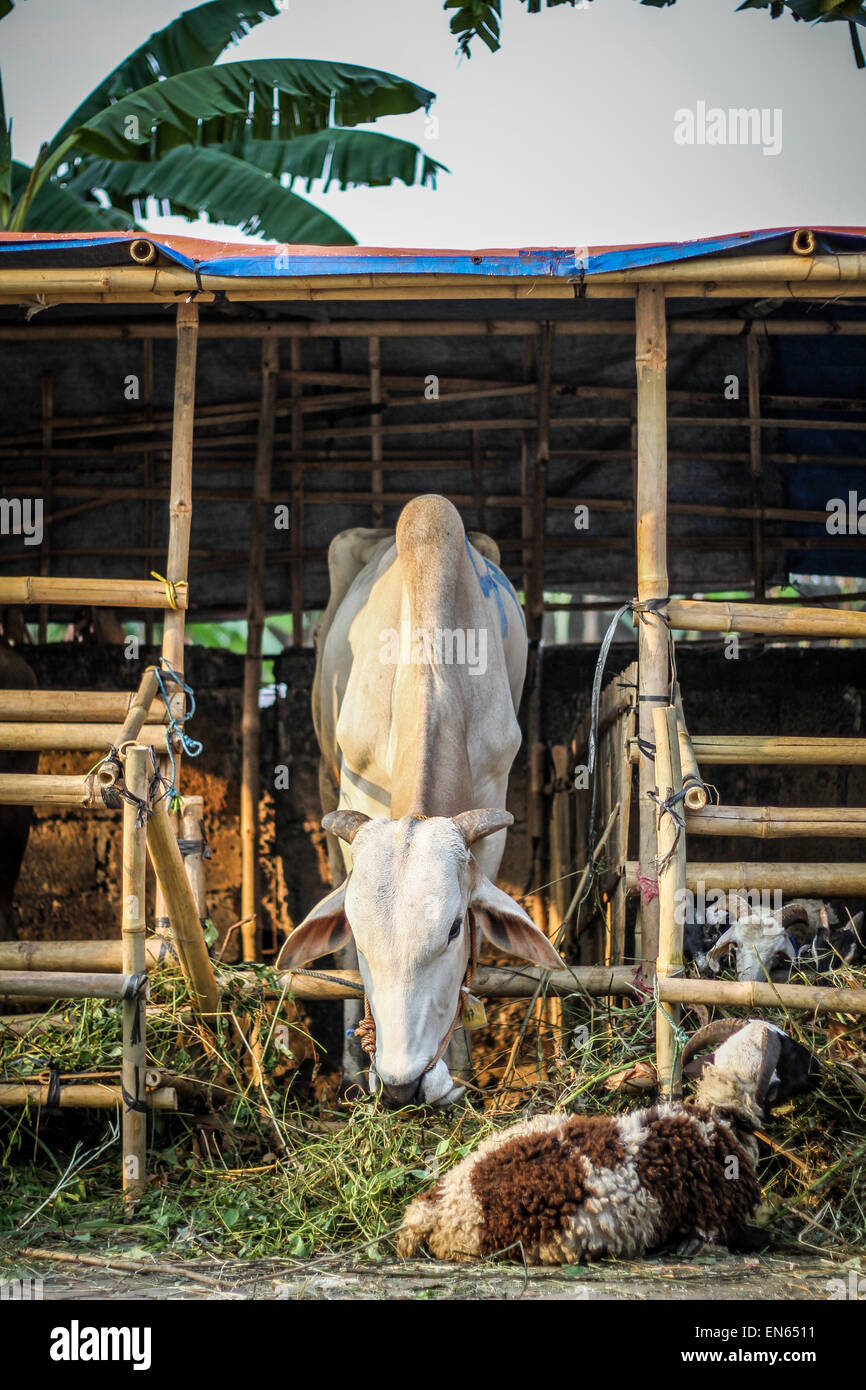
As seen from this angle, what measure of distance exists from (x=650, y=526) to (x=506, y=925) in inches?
60.5

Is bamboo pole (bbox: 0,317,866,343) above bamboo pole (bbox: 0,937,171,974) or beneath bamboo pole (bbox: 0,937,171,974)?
above

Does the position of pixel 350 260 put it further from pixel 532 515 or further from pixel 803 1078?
pixel 532 515

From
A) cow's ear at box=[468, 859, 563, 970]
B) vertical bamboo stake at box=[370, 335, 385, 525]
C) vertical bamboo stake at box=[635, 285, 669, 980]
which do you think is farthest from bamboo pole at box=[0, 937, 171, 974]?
vertical bamboo stake at box=[370, 335, 385, 525]

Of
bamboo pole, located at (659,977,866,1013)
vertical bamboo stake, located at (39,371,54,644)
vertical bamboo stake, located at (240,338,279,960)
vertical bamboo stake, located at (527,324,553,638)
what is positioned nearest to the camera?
bamboo pole, located at (659,977,866,1013)

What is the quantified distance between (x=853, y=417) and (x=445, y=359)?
8.30 ft

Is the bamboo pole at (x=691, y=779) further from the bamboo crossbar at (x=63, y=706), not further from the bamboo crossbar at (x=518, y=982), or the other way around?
the bamboo crossbar at (x=63, y=706)

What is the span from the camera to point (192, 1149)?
173 inches

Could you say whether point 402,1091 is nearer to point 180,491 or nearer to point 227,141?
point 180,491

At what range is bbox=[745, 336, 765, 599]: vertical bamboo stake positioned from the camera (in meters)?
7.63

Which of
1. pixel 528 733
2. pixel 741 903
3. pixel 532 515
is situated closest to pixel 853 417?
pixel 532 515

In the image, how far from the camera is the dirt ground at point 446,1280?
3.21 m

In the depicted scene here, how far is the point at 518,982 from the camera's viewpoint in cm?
466

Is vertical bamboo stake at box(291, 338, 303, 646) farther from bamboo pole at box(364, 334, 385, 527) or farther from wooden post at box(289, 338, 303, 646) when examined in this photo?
bamboo pole at box(364, 334, 385, 527)
